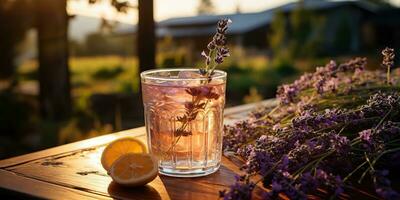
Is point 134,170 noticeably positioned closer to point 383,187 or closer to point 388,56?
point 383,187

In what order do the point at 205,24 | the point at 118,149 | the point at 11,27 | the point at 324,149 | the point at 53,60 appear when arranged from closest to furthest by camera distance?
the point at 324,149, the point at 118,149, the point at 53,60, the point at 11,27, the point at 205,24

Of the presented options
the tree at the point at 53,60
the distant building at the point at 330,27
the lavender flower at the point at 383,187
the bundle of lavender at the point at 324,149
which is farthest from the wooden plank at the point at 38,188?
the distant building at the point at 330,27

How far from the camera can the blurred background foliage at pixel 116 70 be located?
4.32m

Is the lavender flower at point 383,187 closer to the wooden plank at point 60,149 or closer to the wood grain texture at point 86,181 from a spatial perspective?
the wood grain texture at point 86,181

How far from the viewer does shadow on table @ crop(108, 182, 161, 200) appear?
2.96ft

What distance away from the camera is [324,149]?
0.88 m

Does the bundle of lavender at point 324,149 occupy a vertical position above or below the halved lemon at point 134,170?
above

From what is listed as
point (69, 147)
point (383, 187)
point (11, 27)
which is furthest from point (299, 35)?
point (383, 187)

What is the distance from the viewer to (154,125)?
109 cm

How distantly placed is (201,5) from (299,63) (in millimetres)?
34940

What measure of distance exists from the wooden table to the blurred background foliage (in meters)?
1.17

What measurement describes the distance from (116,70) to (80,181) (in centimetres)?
1592

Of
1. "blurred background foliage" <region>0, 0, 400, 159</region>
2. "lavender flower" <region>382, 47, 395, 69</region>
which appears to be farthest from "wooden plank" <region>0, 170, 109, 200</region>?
"blurred background foliage" <region>0, 0, 400, 159</region>

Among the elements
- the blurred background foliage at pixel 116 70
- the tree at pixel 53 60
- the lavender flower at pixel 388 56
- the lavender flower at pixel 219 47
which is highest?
the lavender flower at pixel 219 47
